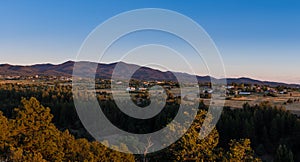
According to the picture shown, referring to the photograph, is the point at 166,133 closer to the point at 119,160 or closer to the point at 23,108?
the point at 119,160

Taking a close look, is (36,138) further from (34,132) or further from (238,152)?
(238,152)

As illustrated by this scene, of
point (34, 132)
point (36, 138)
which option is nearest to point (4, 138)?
point (34, 132)

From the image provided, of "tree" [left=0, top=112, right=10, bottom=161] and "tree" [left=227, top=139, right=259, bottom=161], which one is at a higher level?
"tree" [left=227, top=139, right=259, bottom=161]

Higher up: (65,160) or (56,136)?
(56,136)

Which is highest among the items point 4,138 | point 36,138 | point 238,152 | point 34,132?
point 238,152

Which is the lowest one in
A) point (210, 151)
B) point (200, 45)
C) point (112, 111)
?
point (112, 111)

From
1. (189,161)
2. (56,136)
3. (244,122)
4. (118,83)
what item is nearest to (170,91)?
(118,83)

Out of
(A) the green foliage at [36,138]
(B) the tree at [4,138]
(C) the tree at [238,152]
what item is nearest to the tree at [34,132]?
(A) the green foliage at [36,138]

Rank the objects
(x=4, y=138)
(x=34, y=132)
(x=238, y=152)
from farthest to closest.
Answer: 1. (x=34, y=132)
2. (x=4, y=138)
3. (x=238, y=152)

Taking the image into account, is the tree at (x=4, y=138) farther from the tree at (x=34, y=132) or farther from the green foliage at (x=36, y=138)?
the tree at (x=34, y=132)

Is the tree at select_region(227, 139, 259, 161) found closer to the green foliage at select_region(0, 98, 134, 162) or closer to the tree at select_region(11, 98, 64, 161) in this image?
the green foliage at select_region(0, 98, 134, 162)

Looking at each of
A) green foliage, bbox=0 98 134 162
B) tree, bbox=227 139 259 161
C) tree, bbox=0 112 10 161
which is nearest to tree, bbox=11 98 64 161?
green foliage, bbox=0 98 134 162
